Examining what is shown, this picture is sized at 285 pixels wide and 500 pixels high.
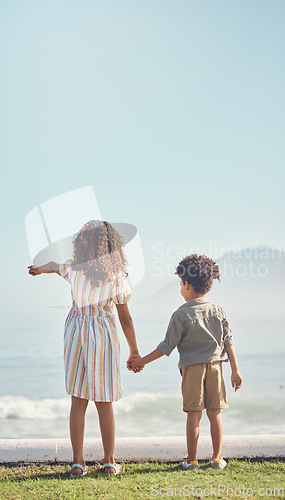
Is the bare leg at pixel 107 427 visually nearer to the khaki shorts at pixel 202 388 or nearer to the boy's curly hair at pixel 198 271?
the khaki shorts at pixel 202 388

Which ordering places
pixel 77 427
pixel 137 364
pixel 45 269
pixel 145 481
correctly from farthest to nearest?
pixel 45 269 < pixel 137 364 < pixel 77 427 < pixel 145 481

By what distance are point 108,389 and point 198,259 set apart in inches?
36.1

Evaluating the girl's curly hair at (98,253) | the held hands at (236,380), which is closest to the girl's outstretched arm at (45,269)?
the girl's curly hair at (98,253)

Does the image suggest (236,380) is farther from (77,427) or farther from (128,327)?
(77,427)

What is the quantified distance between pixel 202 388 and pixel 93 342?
67 cm

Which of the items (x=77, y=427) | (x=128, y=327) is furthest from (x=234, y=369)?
(x=77, y=427)

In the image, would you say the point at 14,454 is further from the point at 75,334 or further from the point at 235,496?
the point at 235,496

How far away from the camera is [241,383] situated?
323 cm

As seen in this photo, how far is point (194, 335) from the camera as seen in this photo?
3.16 meters

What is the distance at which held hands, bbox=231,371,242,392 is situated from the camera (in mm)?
3227

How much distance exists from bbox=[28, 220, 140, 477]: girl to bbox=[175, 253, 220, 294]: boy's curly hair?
0.35 m

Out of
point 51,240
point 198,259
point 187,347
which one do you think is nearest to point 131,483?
point 187,347

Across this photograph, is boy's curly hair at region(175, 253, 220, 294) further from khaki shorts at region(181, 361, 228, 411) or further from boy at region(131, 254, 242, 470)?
khaki shorts at region(181, 361, 228, 411)

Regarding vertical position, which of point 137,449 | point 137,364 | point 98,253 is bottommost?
point 137,449
